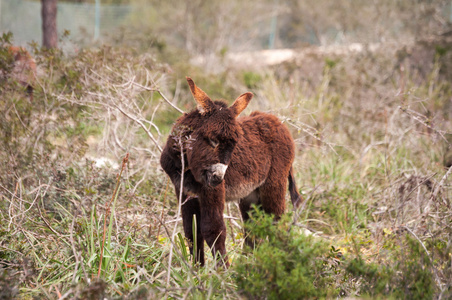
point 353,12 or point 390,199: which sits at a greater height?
point 353,12

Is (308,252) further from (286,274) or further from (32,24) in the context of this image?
(32,24)

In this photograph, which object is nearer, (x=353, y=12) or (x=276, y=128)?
(x=276, y=128)

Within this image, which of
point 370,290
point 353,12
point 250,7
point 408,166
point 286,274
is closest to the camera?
point 286,274

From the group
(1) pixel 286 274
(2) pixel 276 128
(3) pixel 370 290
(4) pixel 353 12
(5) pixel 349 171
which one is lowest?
(5) pixel 349 171

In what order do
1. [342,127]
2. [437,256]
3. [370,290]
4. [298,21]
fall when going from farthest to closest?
[298,21]
[342,127]
[437,256]
[370,290]

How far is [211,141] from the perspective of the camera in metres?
3.23

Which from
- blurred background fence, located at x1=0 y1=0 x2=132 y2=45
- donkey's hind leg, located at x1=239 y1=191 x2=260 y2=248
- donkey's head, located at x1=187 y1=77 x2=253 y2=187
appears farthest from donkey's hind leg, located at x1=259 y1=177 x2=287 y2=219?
blurred background fence, located at x1=0 y1=0 x2=132 y2=45

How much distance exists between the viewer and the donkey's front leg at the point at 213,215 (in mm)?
3346

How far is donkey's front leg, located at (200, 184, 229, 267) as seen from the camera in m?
3.35

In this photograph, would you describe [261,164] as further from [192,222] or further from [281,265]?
[281,265]

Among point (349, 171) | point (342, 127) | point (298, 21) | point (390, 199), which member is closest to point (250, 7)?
point (298, 21)

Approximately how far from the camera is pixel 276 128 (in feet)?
13.0

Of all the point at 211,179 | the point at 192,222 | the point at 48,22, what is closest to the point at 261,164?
the point at 211,179

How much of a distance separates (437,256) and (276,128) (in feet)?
5.76
